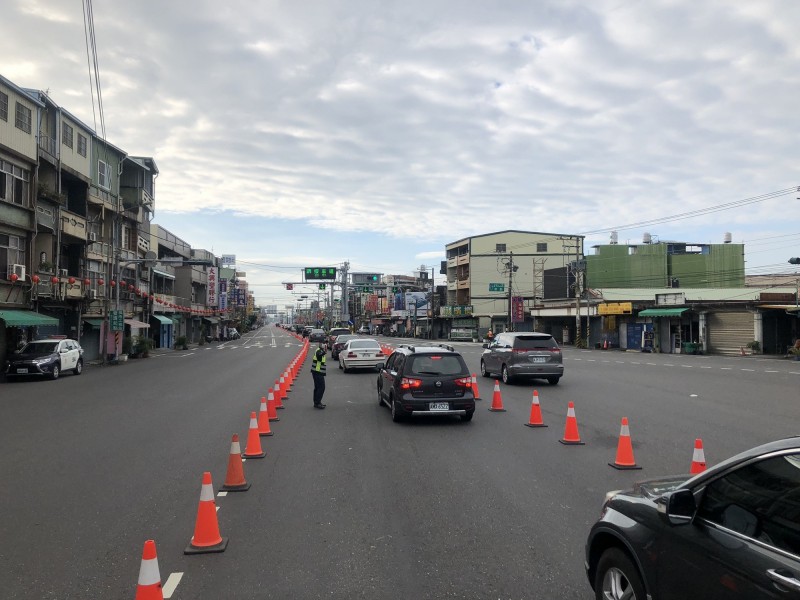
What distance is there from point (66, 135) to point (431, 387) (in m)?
29.8

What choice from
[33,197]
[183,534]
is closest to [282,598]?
[183,534]

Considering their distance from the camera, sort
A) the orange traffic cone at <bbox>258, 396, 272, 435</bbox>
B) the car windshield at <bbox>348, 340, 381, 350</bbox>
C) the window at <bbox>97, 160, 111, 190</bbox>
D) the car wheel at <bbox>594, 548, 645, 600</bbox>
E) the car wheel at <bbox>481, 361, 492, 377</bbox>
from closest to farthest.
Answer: the car wheel at <bbox>594, 548, 645, 600</bbox>, the orange traffic cone at <bbox>258, 396, 272, 435</bbox>, the car wheel at <bbox>481, 361, 492, 377</bbox>, the car windshield at <bbox>348, 340, 381, 350</bbox>, the window at <bbox>97, 160, 111, 190</bbox>

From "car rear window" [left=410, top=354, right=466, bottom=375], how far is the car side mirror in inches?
360

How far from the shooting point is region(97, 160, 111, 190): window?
37750 millimetres

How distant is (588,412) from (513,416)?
184 cm

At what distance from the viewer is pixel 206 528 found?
543 centimetres

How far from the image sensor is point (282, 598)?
440 centimetres

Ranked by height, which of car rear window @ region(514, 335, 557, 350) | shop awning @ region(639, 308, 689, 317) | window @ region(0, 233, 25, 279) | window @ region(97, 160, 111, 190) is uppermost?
window @ region(97, 160, 111, 190)

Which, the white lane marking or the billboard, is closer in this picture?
the white lane marking

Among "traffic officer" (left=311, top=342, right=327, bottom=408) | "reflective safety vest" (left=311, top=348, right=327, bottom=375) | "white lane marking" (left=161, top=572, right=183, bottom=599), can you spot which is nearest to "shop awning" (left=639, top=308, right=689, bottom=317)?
"reflective safety vest" (left=311, top=348, right=327, bottom=375)

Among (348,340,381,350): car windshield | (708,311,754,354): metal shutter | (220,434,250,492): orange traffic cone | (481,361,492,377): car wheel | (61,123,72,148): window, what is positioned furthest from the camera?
(708,311,754,354): metal shutter

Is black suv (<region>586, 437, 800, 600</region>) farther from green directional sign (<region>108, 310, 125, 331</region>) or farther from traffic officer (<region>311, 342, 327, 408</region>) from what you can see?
green directional sign (<region>108, 310, 125, 331</region>)

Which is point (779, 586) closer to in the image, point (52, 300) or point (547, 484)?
point (547, 484)

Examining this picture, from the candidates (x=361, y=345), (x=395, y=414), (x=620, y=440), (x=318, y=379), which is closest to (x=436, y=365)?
(x=395, y=414)
